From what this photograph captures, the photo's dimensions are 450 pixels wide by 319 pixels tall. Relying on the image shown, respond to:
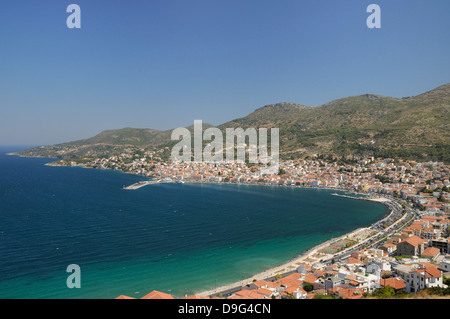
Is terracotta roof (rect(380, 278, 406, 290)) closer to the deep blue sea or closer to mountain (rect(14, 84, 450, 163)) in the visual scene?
the deep blue sea

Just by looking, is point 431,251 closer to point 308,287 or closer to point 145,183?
point 308,287

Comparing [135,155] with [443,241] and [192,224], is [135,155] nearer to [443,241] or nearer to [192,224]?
[192,224]

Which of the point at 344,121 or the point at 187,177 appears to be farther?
the point at 344,121

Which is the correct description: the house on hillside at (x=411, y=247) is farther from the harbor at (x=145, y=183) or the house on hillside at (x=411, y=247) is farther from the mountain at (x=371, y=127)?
the mountain at (x=371, y=127)

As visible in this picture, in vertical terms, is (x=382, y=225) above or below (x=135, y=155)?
below
